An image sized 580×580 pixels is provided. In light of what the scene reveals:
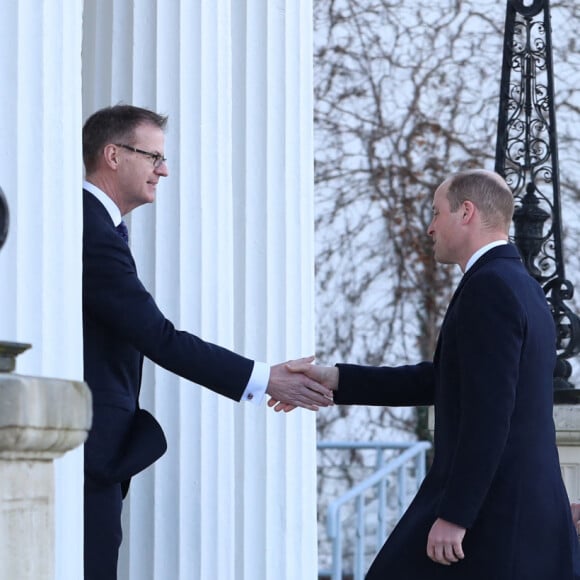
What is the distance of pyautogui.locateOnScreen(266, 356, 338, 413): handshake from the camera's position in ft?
14.1

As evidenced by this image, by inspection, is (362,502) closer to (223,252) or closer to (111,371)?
(223,252)

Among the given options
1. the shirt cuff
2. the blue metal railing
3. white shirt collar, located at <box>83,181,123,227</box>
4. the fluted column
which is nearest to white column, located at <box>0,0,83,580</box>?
white shirt collar, located at <box>83,181,123,227</box>

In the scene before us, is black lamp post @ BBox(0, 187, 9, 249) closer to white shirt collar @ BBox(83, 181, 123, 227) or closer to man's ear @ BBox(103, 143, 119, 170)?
white shirt collar @ BBox(83, 181, 123, 227)

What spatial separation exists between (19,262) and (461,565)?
132 cm

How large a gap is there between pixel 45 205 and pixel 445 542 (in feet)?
4.15

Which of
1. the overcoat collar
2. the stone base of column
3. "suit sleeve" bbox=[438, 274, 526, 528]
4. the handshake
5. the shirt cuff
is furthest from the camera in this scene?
the handshake

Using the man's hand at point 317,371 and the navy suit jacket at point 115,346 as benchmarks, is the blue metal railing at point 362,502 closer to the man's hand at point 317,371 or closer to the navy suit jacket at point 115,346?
the man's hand at point 317,371

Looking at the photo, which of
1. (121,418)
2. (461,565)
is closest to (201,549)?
(121,418)

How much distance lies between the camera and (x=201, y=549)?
14.4 feet

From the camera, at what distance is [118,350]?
3861mm

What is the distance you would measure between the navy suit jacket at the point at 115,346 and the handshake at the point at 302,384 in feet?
1.57

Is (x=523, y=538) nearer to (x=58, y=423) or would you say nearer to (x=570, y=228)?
(x=58, y=423)

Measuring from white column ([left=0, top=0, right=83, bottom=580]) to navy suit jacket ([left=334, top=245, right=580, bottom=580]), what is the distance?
35.4 inches

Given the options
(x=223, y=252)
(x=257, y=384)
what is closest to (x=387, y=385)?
(x=257, y=384)
